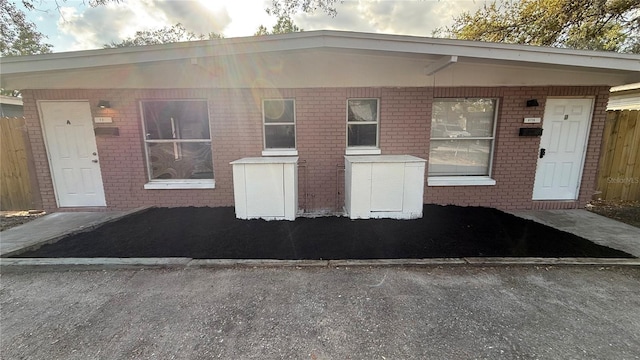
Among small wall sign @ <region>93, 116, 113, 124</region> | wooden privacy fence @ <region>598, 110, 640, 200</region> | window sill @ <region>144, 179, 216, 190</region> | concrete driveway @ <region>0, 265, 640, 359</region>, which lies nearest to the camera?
concrete driveway @ <region>0, 265, 640, 359</region>

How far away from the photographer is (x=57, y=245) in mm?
3746

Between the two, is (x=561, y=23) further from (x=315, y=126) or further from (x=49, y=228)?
(x=49, y=228)

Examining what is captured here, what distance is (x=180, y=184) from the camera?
17.3 feet

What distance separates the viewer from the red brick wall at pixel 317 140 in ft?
16.1

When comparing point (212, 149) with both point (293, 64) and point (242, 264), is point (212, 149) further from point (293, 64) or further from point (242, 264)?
point (242, 264)

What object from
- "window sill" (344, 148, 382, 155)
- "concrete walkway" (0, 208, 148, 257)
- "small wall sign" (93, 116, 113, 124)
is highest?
"small wall sign" (93, 116, 113, 124)

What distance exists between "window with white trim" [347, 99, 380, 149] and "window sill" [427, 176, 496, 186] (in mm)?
1358

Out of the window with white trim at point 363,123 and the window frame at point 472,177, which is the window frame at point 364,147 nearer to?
the window with white trim at point 363,123

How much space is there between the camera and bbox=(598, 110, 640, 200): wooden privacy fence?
5.50 meters

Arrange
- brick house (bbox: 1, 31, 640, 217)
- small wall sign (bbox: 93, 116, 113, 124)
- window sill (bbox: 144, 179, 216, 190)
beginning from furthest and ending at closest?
window sill (bbox: 144, 179, 216, 190), small wall sign (bbox: 93, 116, 113, 124), brick house (bbox: 1, 31, 640, 217)

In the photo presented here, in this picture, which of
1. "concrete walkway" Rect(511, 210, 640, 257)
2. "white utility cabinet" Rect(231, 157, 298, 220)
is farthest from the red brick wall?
"white utility cabinet" Rect(231, 157, 298, 220)

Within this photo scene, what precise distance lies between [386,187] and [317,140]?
1605mm

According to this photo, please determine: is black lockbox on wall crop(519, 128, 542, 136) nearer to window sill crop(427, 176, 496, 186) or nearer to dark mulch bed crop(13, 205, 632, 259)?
window sill crop(427, 176, 496, 186)

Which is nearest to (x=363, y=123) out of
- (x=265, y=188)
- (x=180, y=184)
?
(x=265, y=188)
